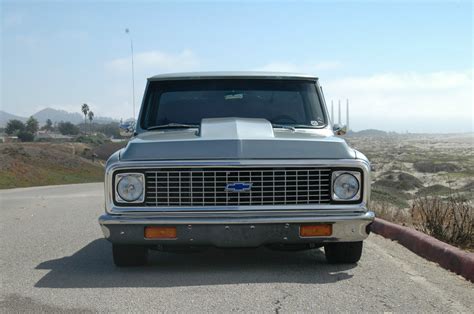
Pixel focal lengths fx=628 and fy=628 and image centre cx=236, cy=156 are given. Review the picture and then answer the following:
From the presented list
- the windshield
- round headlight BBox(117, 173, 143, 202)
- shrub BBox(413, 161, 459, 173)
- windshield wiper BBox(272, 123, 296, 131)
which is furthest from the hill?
round headlight BBox(117, 173, 143, 202)

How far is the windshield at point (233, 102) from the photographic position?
7.02 meters

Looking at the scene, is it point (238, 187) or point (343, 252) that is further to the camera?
point (343, 252)

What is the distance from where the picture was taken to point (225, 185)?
5.64 metres

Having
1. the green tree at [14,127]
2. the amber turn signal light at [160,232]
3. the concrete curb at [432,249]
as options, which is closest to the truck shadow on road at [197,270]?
the amber turn signal light at [160,232]

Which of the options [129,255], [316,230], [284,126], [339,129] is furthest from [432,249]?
[129,255]

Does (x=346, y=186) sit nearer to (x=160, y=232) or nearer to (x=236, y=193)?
(x=236, y=193)

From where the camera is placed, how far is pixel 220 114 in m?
7.01

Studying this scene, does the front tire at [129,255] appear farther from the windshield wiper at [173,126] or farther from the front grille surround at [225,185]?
the windshield wiper at [173,126]

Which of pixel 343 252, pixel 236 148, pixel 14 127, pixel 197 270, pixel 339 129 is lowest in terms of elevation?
pixel 14 127

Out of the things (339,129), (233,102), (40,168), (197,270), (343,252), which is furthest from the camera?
(40,168)

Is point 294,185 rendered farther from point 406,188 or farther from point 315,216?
point 406,188

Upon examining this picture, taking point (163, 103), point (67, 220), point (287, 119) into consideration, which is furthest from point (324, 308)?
point (67, 220)

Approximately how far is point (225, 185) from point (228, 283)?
0.86 m

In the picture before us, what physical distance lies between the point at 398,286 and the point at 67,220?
7.12 meters
